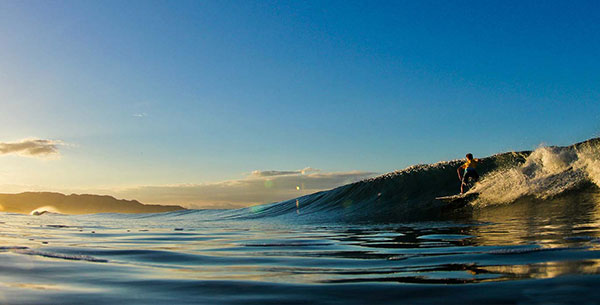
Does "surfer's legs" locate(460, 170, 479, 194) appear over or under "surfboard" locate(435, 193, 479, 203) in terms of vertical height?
over

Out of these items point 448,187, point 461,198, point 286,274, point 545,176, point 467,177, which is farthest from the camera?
point 448,187

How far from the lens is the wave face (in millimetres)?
13609

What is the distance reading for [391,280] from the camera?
265 cm

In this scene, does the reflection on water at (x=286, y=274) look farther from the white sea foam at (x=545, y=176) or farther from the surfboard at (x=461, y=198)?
the surfboard at (x=461, y=198)

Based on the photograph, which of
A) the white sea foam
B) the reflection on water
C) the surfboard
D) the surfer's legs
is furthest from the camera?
the surfer's legs

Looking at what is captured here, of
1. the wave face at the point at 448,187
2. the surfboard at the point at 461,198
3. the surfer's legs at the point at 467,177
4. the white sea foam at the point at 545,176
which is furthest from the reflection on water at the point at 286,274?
the surfer's legs at the point at 467,177

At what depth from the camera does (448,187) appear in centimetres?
1697

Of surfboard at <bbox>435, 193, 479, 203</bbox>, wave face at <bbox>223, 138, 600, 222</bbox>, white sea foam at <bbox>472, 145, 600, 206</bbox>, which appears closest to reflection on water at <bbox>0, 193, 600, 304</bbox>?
wave face at <bbox>223, 138, 600, 222</bbox>

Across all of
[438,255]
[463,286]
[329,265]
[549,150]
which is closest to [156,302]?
[463,286]

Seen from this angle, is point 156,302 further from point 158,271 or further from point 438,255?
point 438,255

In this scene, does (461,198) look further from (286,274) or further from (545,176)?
(286,274)

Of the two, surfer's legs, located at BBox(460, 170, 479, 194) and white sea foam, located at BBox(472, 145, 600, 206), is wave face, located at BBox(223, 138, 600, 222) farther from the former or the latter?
surfer's legs, located at BBox(460, 170, 479, 194)

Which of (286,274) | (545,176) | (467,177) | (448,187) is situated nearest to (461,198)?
(467,177)

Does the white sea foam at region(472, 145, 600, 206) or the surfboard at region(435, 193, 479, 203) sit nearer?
the white sea foam at region(472, 145, 600, 206)
